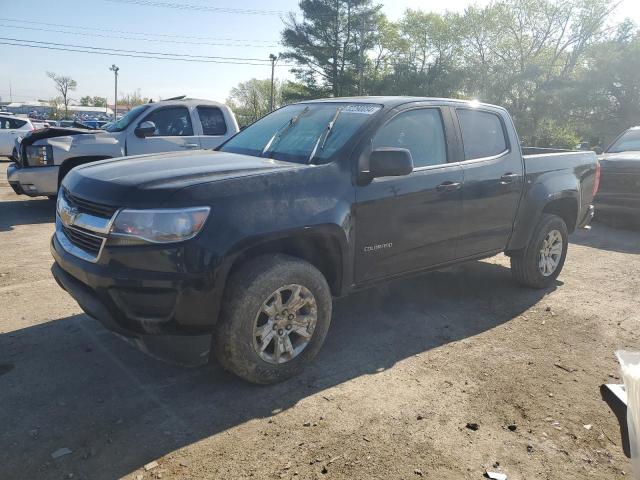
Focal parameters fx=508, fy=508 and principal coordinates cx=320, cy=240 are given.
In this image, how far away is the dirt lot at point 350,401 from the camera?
101 inches

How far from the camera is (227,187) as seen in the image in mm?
2986

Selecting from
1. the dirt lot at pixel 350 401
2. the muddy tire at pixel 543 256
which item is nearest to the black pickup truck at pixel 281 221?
the dirt lot at pixel 350 401

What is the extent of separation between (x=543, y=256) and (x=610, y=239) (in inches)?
144

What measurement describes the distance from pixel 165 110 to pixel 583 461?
25.4ft

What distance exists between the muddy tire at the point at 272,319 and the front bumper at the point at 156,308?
15 cm

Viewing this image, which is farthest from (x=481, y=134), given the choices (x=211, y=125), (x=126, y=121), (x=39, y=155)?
(x=39, y=155)

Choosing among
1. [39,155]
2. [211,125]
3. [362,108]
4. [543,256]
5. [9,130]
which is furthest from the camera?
[9,130]

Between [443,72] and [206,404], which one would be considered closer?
[206,404]

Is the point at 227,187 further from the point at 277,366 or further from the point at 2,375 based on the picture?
the point at 2,375

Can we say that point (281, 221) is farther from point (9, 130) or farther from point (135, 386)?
point (9, 130)

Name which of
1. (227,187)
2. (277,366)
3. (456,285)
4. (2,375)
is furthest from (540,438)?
(2,375)

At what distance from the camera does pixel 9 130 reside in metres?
17.1

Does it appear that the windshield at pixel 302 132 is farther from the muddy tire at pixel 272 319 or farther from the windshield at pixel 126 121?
the windshield at pixel 126 121

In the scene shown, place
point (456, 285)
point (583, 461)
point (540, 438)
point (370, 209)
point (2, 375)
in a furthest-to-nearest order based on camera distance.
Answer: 1. point (456, 285)
2. point (370, 209)
3. point (2, 375)
4. point (540, 438)
5. point (583, 461)
